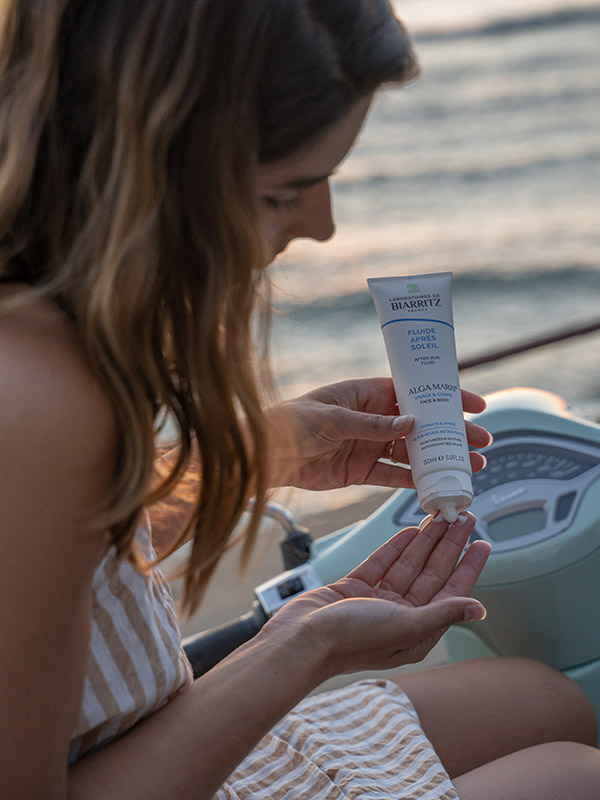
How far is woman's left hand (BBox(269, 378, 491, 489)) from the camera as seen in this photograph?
2.98ft

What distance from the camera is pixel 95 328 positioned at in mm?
599

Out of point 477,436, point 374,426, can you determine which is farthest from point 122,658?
point 477,436

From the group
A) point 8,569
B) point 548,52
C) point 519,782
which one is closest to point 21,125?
point 8,569

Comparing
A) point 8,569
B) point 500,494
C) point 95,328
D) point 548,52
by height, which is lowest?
point 500,494

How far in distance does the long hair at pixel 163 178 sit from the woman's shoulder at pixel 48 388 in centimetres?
1

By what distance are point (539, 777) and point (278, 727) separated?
0.26 m

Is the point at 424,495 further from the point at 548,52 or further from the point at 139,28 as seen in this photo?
the point at 548,52

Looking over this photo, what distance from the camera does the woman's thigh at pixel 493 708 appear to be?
0.93m

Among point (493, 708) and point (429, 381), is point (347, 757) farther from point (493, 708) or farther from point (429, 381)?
point (429, 381)

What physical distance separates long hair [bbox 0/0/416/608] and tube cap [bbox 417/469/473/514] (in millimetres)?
237

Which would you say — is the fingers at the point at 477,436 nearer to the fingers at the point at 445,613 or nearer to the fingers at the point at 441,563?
the fingers at the point at 441,563

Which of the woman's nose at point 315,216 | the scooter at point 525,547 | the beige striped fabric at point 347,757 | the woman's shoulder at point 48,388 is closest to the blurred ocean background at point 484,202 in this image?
the scooter at point 525,547

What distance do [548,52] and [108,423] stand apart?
494 inches

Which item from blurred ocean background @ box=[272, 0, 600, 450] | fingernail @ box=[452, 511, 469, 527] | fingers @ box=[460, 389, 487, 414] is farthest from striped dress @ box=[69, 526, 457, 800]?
blurred ocean background @ box=[272, 0, 600, 450]
